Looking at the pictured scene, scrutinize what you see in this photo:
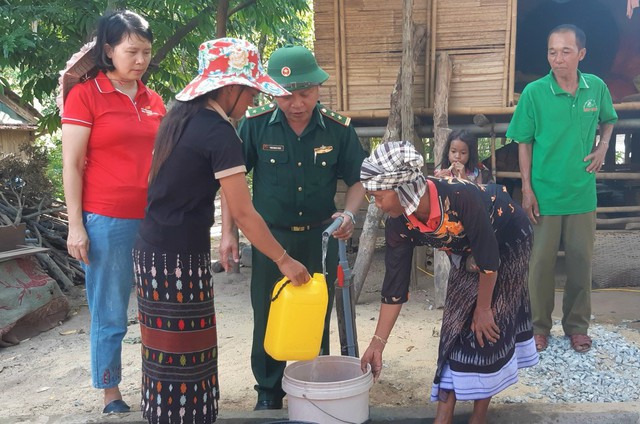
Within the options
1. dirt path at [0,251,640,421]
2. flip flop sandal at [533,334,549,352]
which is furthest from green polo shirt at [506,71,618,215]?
dirt path at [0,251,640,421]

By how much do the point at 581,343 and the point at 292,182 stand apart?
2.37m

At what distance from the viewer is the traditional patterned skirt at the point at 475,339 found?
2691mm

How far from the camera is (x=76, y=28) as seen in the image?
5.91 metres

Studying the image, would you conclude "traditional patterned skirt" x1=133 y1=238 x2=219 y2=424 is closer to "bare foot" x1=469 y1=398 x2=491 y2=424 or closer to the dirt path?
the dirt path

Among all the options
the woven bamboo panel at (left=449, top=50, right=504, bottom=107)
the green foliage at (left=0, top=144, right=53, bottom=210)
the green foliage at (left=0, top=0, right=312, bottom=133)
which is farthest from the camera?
the green foliage at (left=0, top=144, right=53, bottom=210)

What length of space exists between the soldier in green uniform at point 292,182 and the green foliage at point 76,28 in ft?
7.71

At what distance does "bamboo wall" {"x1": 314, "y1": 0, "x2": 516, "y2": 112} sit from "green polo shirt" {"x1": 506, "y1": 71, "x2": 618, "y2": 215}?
6.30 ft

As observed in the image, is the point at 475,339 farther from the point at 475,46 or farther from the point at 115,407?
the point at 475,46

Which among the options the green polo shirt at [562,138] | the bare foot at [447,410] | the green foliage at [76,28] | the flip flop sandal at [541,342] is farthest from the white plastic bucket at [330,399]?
the green foliage at [76,28]

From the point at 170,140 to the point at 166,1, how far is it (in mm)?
4189

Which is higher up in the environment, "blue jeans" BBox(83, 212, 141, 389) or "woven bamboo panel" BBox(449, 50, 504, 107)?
"woven bamboo panel" BBox(449, 50, 504, 107)

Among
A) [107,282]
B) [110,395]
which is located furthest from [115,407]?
[107,282]

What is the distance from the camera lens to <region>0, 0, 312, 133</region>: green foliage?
5.58 meters

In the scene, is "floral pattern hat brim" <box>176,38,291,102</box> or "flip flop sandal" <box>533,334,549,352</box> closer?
"floral pattern hat brim" <box>176,38,291,102</box>
